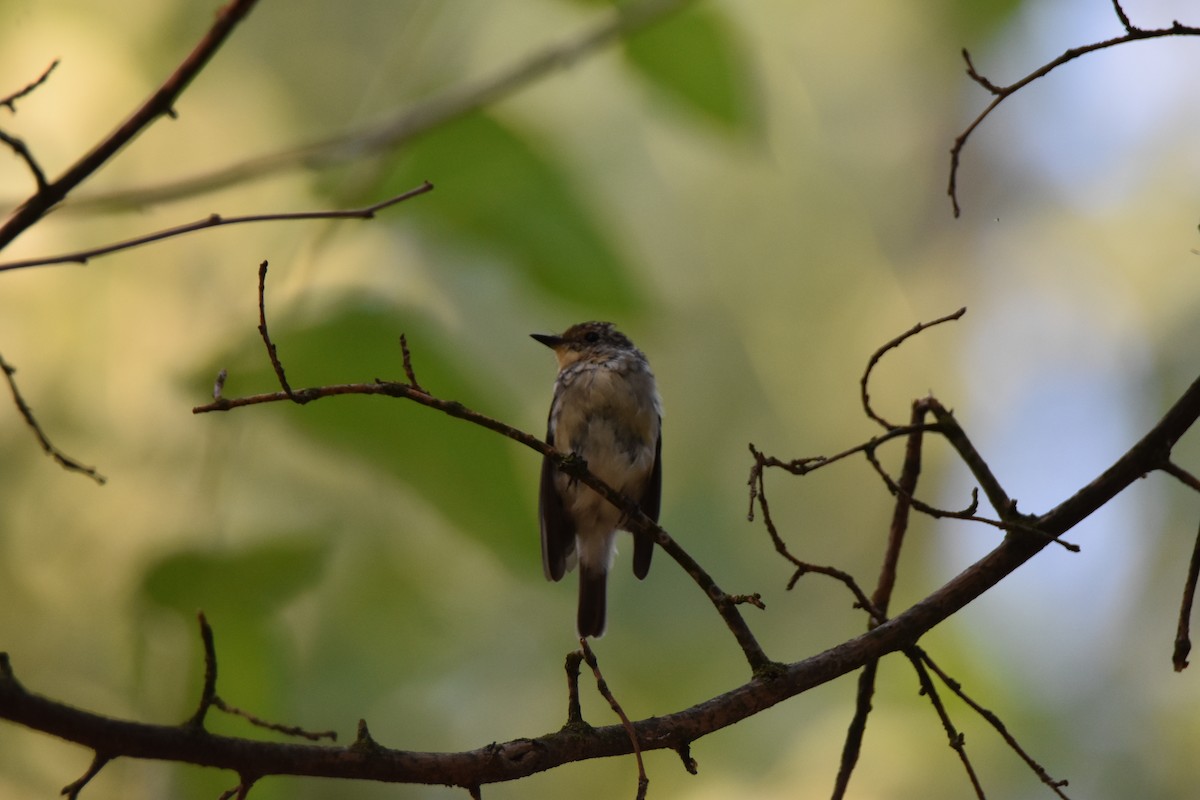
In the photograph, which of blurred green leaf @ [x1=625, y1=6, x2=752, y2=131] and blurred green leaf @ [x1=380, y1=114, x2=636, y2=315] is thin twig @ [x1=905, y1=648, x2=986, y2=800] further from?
blurred green leaf @ [x1=625, y1=6, x2=752, y2=131]


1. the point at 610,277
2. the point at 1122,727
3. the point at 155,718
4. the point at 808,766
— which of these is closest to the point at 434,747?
the point at 808,766

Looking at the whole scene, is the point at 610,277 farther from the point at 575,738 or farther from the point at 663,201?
the point at 663,201

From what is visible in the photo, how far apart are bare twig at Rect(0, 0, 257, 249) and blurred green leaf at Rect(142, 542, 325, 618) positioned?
88 centimetres

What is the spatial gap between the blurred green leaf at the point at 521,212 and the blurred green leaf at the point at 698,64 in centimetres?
31

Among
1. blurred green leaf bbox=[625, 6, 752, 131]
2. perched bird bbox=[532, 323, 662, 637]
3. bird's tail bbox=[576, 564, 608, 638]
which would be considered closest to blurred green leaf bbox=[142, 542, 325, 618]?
blurred green leaf bbox=[625, 6, 752, 131]

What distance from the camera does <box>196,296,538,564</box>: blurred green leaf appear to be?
7.67 feet

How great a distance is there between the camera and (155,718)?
239 centimetres

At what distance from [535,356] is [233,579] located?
4389 mm

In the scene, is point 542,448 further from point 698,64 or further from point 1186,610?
point 1186,610

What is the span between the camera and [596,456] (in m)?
5.08

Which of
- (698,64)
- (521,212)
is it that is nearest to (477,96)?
(521,212)

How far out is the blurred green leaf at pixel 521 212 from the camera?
2520 millimetres

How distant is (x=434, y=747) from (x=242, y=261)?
207 cm

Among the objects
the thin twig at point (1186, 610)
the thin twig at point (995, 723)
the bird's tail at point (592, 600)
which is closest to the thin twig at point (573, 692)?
the thin twig at point (995, 723)
